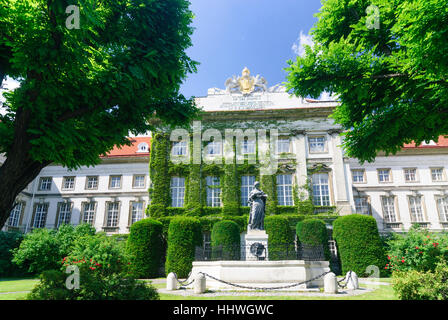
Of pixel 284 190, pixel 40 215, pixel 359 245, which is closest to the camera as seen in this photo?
pixel 359 245

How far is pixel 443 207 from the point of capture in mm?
25391

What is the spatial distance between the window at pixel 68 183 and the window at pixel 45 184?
1726 millimetres

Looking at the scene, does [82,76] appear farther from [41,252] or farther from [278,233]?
[41,252]

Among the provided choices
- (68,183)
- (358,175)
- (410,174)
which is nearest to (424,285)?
(358,175)

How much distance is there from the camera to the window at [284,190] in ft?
76.4

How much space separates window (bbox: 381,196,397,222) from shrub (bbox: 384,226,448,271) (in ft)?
33.1

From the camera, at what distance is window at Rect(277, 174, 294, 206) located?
2327 cm

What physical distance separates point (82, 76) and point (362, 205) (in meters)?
27.6

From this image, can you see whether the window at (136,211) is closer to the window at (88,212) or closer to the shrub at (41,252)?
the window at (88,212)

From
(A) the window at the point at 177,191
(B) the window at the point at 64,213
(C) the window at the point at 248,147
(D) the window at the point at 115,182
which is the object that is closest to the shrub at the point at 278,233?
(C) the window at the point at 248,147

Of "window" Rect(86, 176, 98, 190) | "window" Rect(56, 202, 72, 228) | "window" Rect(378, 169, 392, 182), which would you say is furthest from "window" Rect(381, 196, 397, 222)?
"window" Rect(56, 202, 72, 228)
